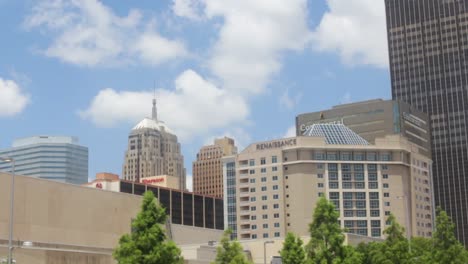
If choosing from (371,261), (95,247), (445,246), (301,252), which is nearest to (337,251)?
(301,252)

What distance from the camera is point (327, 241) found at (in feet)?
232

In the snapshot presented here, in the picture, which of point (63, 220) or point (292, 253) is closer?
point (292, 253)

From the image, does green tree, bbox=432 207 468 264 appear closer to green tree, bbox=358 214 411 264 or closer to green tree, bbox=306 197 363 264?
green tree, bbox=358 214 411 264

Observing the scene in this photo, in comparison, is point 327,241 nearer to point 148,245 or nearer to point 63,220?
point 148,245

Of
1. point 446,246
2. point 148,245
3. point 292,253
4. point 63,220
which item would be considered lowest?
point 292,253

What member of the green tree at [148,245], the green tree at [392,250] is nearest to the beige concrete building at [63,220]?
the green tree at [148,245]

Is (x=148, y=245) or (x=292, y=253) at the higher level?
(x=148, y=245)

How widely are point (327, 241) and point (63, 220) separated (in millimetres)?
27560

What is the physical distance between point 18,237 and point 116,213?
15198 mm

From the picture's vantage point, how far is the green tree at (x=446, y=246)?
82938 millimetres

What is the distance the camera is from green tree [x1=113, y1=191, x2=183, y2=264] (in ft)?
177

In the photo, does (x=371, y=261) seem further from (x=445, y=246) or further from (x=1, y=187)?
(x=1, y=187)

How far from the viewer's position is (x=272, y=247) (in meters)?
115

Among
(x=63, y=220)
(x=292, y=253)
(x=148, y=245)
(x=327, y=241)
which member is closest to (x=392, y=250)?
(x=327, y=241)
